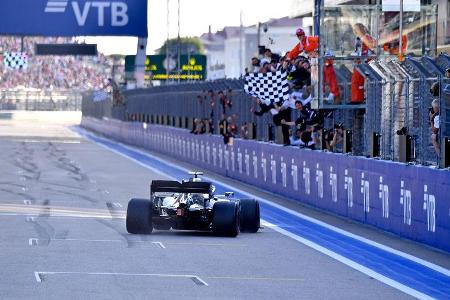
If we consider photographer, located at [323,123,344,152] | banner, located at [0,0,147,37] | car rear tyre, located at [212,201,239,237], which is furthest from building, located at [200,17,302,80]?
car rear tyre, located at [212,201,239,237]

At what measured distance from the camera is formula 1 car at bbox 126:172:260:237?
73.7ft

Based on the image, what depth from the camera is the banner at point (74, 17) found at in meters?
58.2

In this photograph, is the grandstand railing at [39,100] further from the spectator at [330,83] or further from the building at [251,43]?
the spectator at [330,83]

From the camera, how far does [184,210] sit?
22.5 meters

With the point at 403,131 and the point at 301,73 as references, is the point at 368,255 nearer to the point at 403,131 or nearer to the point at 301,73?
the point at 403,131

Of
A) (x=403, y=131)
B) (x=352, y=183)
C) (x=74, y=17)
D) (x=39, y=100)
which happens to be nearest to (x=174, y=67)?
(x=39, y=100)

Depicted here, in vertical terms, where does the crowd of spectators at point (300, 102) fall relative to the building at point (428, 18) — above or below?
below

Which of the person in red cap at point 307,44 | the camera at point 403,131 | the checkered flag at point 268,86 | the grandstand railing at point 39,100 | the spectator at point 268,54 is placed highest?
the person in red cap at point 307,44

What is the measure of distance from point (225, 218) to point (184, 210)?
1.94ft

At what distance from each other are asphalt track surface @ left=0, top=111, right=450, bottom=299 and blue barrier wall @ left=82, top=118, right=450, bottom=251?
33 centimetres

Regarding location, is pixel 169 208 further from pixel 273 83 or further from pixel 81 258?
pixel 273 83

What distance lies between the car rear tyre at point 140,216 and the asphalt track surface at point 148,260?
223mm

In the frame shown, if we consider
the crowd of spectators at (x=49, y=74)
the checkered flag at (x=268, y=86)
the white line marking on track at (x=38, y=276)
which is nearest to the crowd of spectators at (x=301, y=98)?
the checkered flag at (x=268, y=86)

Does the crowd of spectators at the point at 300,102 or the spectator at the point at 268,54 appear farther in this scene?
the spectator at the point at 268,54
